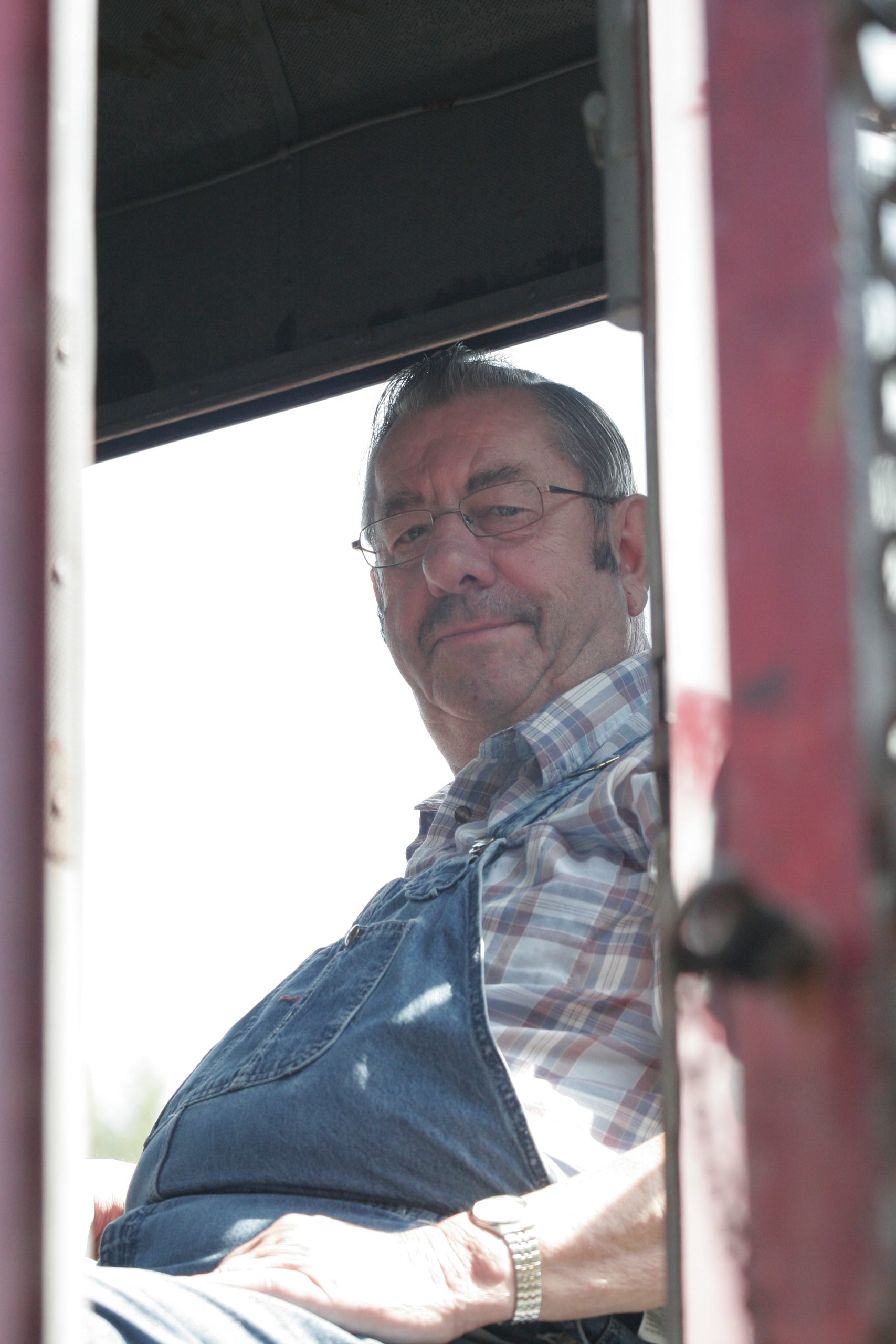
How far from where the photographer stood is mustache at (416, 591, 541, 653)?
2180 millimetres

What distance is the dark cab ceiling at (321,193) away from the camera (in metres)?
2.12

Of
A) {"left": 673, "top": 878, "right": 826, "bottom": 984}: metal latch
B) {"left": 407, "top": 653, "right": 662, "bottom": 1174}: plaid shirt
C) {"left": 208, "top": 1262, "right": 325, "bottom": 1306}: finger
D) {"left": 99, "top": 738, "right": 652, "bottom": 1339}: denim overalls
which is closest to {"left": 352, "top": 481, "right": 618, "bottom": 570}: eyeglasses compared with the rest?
{"left": 407, "top": 653, "right": 662, "bottom": 1174}: plaid shirt

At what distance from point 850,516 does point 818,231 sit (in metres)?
0.10

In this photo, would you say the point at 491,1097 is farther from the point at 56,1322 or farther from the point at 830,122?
the point at 830,122

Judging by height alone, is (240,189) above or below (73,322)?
above

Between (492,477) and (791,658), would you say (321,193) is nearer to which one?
(492,477)

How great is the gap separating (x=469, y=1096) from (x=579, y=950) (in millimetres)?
219

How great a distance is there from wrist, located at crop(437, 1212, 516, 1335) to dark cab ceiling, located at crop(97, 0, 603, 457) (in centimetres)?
145

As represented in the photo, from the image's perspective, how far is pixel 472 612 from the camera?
2.23 meters

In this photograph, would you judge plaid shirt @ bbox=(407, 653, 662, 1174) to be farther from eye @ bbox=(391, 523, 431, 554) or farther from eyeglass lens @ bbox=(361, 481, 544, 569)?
eye @ bbox=(391, 523, 431, 554)

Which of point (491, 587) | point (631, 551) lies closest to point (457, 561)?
point (491, 587)

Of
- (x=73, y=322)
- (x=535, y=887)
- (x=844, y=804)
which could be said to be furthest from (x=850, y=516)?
(x=535, y=887)

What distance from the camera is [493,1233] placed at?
124 cm

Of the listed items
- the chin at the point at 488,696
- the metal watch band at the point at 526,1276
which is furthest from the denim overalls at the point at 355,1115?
the chin at the point at 488,696
